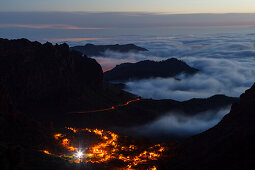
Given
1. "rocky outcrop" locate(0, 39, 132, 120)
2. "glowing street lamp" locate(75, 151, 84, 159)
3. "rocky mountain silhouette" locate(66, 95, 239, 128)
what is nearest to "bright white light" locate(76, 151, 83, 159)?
"glowing street lamp" locate(75, 151, 84, 159)

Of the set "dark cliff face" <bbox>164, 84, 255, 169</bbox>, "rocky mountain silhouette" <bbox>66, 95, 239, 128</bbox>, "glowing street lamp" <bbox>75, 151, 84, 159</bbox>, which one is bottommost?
"rocky mountain silhouette" <bbox>66, 95, 239, 128</bbox>

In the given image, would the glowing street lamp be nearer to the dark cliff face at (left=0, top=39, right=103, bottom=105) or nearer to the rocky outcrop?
the rocky outcrop

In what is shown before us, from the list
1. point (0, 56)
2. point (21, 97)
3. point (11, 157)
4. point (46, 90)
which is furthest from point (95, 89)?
point (11, 157)

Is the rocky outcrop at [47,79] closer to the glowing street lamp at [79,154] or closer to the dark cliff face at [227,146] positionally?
the glowing street lamp at [79,154]

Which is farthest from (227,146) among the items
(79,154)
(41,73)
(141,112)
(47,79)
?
(41,73)

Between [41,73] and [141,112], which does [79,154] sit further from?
[41,73]

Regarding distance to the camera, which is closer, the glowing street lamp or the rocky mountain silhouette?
the glowing street lamp

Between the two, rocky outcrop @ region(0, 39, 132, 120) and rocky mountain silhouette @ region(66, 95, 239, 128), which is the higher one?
rocky outcrop @ region(0, 39, 132, 120)

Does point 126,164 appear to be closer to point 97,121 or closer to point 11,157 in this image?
point 11,157
